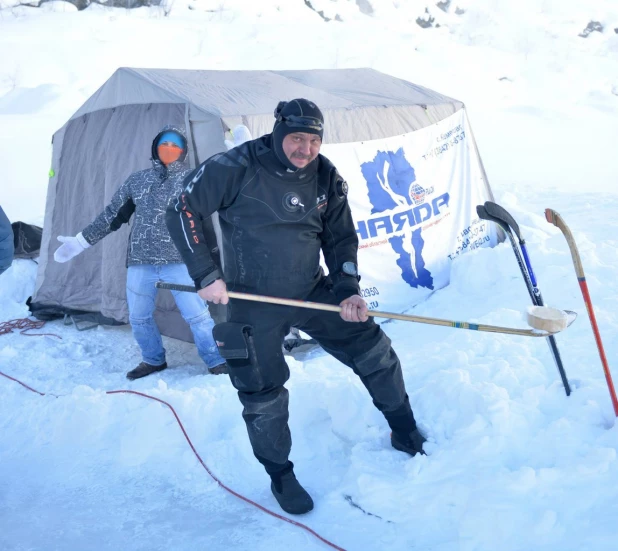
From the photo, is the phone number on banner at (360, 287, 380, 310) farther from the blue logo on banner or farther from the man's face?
the man's face

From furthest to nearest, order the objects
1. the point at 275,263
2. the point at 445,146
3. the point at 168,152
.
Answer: the point at 445,146 < the point at 168,152 < the point at 275,263

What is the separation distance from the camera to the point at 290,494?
8.96 ft

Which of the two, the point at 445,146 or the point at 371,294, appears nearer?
the point at 371,294

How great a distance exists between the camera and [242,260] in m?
2.70

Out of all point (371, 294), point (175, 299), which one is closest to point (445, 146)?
point (371, 294)

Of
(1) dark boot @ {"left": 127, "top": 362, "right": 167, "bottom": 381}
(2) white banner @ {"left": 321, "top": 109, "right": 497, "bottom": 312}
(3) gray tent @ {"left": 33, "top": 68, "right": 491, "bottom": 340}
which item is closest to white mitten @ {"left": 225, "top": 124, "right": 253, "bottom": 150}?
(3) gray tent @ {"left": 33, "top": 68, "right": 491, "bottom": 340}

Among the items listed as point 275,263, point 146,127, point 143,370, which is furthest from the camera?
point 146,127

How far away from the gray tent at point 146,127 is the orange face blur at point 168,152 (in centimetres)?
36

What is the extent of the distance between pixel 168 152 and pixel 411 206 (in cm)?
235

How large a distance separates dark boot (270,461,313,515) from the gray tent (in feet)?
7.85

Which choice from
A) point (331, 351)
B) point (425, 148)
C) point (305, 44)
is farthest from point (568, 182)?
point (305, 44)

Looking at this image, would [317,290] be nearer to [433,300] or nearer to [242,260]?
[242,260]

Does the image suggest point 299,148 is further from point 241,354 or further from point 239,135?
point 239,135

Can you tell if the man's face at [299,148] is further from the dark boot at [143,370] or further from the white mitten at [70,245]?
the dark boot at [143,370]
